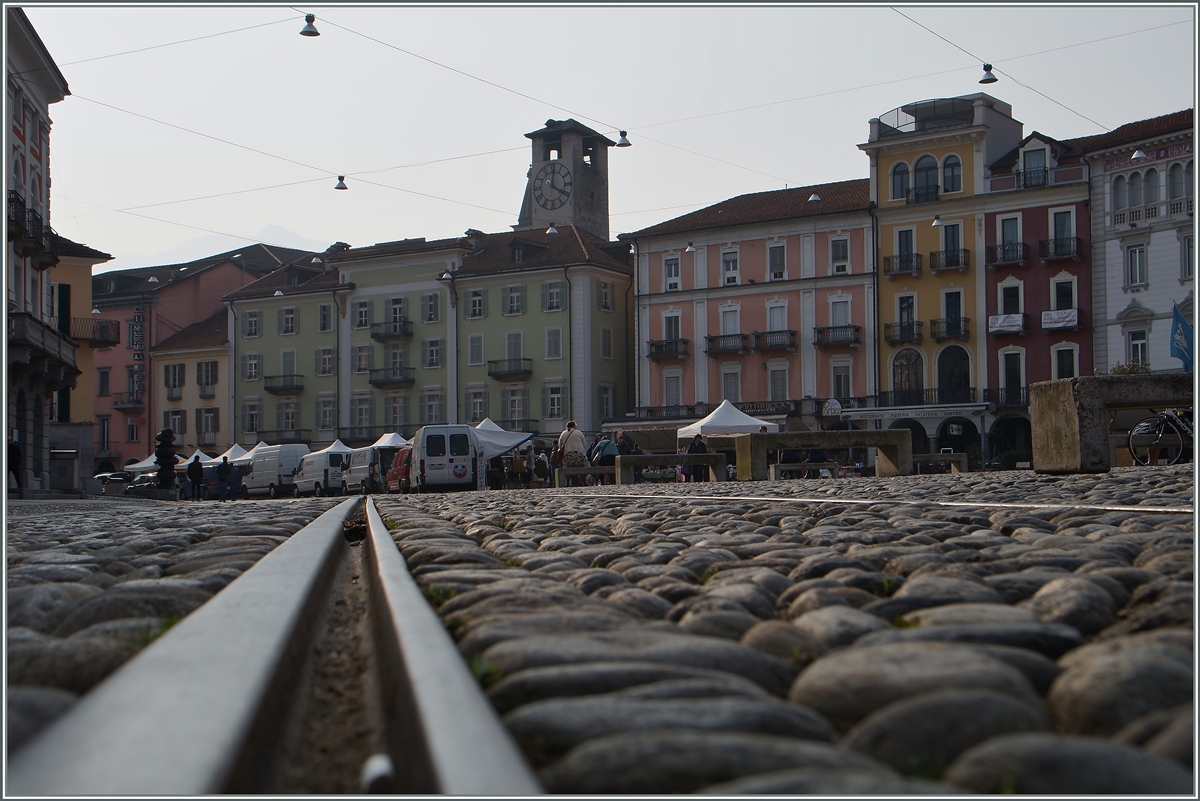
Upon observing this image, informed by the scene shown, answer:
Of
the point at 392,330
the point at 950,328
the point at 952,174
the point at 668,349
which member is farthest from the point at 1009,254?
the point at 392,330

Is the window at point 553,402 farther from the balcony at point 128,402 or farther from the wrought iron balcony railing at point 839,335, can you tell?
the balcony at point 128,402

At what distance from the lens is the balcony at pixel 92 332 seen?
45344 mm

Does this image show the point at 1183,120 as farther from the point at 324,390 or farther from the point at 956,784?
the point at 956,784

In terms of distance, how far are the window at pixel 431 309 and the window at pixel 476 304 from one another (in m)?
1.82

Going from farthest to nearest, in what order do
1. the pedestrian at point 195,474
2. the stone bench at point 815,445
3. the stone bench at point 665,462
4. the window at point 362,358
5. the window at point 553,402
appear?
the window at point 362,358 → the window at point 553,402 → the pedestrian at point 195,474 → the stone bench at point 665,462 → the stone bench at point 815,445

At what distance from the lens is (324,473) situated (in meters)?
40.6

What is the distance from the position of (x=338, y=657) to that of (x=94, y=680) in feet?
2.38

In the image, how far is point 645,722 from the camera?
174 centimetres

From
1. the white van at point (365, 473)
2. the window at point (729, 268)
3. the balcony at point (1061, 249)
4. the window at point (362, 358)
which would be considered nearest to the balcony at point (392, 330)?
the window at point (362, 358)

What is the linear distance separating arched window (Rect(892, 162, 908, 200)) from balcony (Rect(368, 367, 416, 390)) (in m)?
26.4

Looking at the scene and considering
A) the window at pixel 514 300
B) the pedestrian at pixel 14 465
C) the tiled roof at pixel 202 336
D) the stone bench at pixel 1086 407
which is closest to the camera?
the stone bench at pixel 1086 407

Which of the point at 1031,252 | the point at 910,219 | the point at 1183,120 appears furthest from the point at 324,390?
the point at 1183,120

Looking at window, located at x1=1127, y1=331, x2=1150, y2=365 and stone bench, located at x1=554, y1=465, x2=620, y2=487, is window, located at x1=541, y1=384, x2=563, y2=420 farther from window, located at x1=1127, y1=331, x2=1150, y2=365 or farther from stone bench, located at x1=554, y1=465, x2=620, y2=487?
stone bench, located at x1=554, y1=465, x2=620, y2=487

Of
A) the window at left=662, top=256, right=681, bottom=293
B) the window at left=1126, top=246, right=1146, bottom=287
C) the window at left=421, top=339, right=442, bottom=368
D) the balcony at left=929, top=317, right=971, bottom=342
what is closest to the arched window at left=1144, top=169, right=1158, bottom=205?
the window at left=1126, top=246, right=1146, bottom=287
